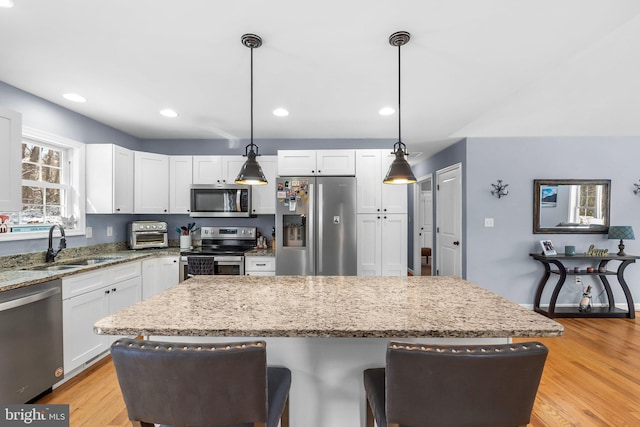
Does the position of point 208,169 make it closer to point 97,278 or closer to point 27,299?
point 97,278

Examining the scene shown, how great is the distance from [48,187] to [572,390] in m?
4.93

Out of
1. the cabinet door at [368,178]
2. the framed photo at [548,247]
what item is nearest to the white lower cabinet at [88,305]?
the cabinet door at [368,178]

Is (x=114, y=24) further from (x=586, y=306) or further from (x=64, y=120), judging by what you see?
(x=586, y=306)

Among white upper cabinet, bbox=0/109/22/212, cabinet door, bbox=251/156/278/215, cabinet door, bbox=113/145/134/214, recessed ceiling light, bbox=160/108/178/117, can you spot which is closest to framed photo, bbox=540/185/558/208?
cabinet door, bbox=251/156/278/215

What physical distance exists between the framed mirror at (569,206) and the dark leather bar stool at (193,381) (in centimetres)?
438

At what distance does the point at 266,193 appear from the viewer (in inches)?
154

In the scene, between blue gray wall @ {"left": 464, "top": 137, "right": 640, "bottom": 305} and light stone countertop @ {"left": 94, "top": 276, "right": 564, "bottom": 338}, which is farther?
blue gray wall @ {"left": 464, "top": 137, "right": 640, "bottom": 305}

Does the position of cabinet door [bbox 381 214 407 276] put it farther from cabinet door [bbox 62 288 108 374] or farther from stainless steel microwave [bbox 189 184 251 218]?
cabinet door [bbox 62 288 108 374]

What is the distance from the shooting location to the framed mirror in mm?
3961

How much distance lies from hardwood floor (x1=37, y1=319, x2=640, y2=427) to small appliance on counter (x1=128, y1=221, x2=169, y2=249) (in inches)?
57.5

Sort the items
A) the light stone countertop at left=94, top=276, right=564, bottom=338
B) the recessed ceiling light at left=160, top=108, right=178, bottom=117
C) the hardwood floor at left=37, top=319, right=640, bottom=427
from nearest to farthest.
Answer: the light stone countertop at left=94, top=276, right=564, bottom=338 < the hardwood floor at left=37, top=319, right=640, bottom=427 < the recessed ceiling light at left=160, top=108, right=178, bottom=117

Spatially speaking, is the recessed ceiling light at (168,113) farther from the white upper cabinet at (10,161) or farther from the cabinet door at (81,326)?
the cabinet door at (81,326)

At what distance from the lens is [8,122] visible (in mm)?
2055

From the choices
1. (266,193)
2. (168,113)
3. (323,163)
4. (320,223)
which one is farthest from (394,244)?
(168,113)
